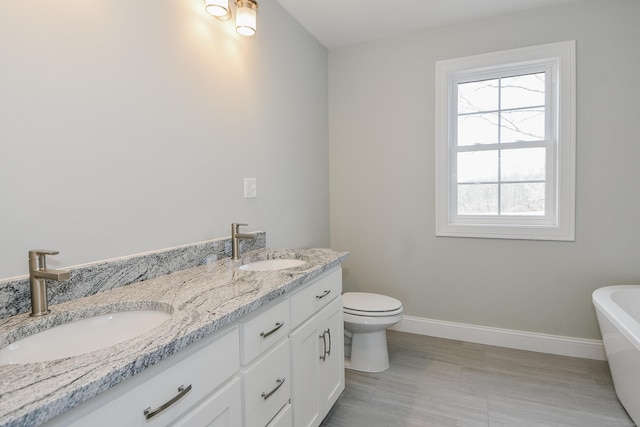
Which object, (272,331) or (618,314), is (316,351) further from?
(618,314)

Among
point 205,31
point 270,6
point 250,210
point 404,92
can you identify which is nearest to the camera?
point 205,31

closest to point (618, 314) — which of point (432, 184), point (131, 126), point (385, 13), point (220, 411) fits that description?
point (432, 184)

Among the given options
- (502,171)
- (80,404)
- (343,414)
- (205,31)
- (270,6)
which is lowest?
(343,414)

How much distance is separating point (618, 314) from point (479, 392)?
833 millimetres

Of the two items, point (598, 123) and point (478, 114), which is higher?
point (478, 114)

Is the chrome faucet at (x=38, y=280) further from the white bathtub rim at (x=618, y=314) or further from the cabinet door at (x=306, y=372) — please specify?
the white bathtub rim at (x=618, y=314)

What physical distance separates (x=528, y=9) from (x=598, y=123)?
0.92 meters

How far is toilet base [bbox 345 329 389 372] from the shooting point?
7.55 feet

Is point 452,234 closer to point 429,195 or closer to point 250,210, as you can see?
point 429,195

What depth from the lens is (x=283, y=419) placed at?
131cm

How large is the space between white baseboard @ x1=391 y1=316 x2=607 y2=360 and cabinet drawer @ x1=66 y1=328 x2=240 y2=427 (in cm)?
217

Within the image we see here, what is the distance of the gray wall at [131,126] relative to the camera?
104 cm

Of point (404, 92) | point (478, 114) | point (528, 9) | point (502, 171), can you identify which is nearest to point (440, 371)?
point (502, 171)

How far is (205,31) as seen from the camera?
67.5 inches
